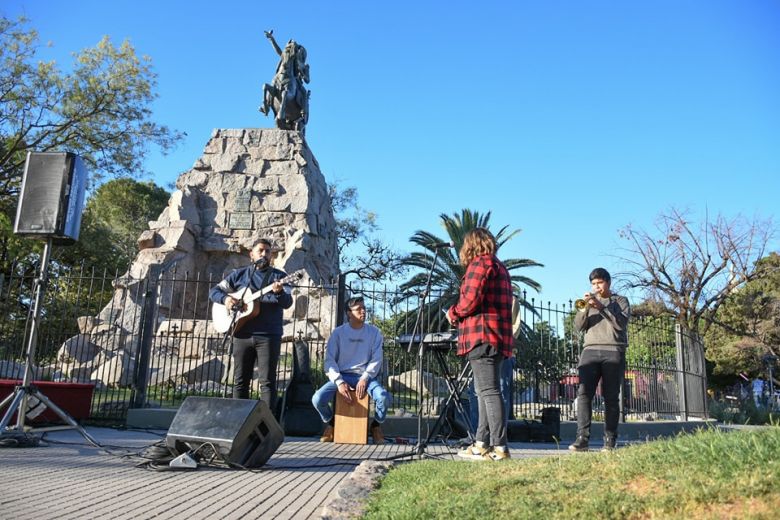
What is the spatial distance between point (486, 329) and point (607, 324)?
184 centimetres

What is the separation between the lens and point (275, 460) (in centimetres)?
545

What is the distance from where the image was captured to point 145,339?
8.91 metres

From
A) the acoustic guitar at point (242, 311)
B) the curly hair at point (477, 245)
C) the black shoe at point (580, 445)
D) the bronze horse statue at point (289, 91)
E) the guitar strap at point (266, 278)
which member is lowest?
the black shoe at point (580, 445)

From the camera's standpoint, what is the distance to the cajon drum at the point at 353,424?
23.6 ft

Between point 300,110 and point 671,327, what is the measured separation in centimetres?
1185

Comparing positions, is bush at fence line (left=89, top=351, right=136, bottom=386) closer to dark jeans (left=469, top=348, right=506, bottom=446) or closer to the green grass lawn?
dark jeans (left=469, top=348, right=506, bottom=446)

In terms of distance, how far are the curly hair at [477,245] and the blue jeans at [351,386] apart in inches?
92.0

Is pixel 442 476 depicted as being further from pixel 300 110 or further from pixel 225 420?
pixel 300 110

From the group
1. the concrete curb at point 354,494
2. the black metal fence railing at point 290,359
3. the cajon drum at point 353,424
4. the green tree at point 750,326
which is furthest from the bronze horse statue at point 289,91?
the green tree at point 750,326

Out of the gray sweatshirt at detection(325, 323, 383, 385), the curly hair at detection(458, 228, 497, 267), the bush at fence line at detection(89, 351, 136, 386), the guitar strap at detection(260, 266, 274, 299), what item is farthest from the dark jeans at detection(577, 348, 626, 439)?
the bush at fence line at detection(89, 351, 136, 386)

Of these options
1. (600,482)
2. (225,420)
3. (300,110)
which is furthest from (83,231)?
(600,482)

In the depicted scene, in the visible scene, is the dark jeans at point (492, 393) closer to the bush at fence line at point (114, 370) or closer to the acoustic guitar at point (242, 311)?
the acoustic guitar at point (242, 311)

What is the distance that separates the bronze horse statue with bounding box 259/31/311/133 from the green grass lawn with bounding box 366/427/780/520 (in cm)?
1599

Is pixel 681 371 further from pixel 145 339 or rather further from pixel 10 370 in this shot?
pixel 10 370
